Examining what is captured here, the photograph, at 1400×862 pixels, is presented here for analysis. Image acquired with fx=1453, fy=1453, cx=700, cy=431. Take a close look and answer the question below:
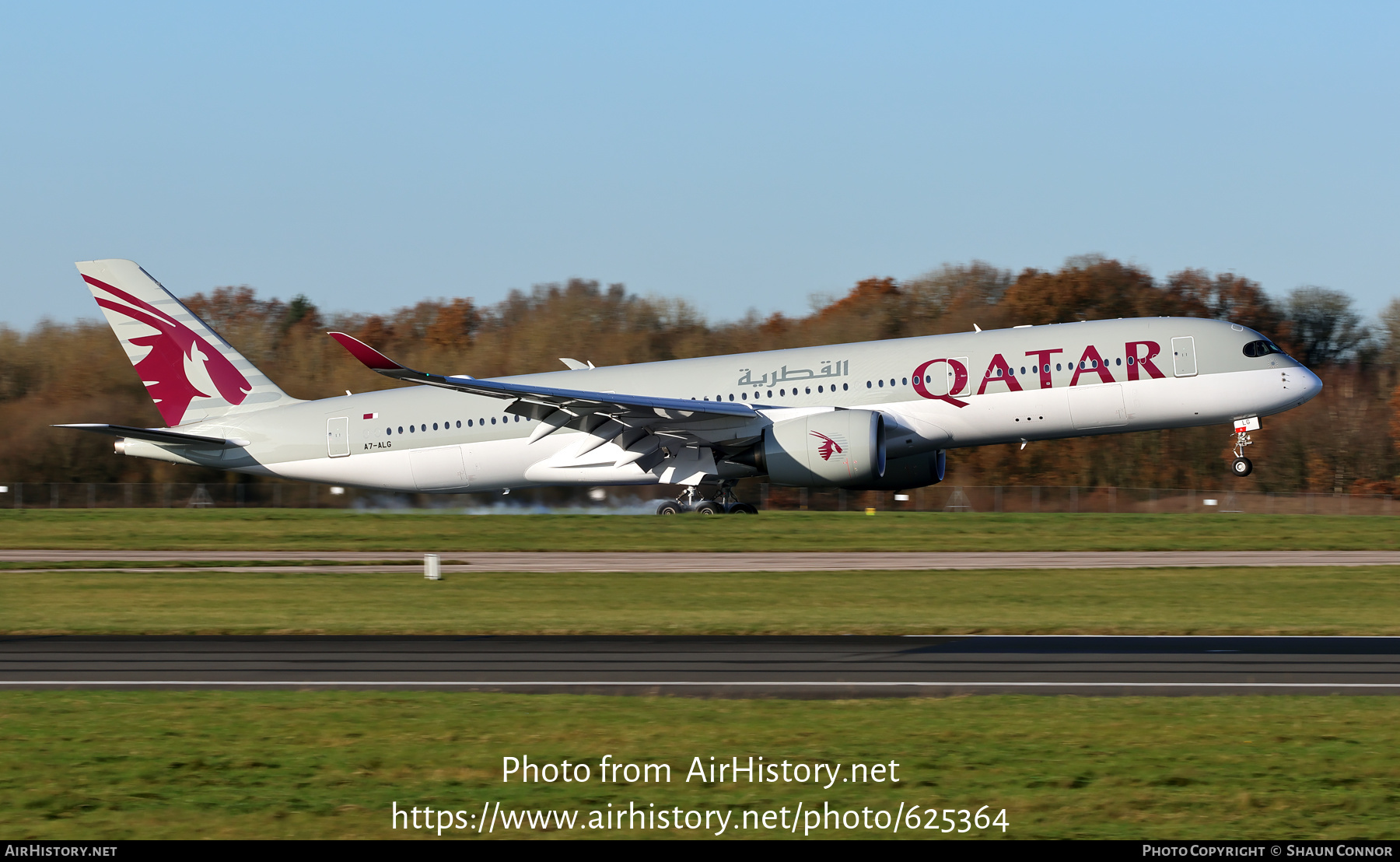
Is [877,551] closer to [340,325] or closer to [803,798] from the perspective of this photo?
[803,798]

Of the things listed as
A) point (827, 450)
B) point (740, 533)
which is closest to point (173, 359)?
point (740, 533)

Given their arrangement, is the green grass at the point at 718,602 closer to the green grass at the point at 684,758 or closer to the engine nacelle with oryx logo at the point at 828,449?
the green grass at the point at 684,758

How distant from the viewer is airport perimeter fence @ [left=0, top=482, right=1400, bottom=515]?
165 ft

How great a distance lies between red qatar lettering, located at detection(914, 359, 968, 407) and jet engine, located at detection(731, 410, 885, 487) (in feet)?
4.14

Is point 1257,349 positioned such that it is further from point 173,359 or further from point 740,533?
point 173,359

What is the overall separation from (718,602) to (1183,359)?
57.0 feet

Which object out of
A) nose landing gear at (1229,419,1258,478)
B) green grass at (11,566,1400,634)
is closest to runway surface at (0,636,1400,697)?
green grass at (11,566,1400,634)

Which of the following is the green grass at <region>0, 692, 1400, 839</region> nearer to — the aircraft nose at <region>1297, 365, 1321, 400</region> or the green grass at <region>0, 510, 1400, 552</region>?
the green grass at <region>0, 510, 1400, 552</region>

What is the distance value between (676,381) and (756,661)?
22.6m

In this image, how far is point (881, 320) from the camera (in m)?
71.4

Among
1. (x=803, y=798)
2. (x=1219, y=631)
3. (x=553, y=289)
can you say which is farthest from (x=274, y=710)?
(x=553, y=289)

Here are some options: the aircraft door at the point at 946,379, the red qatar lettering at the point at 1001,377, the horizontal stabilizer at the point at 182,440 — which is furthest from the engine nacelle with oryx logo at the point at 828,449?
the horizontal stabilizer at the point at 182,440

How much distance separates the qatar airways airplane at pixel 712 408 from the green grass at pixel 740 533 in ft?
6.37

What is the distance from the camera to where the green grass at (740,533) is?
31.3 m
